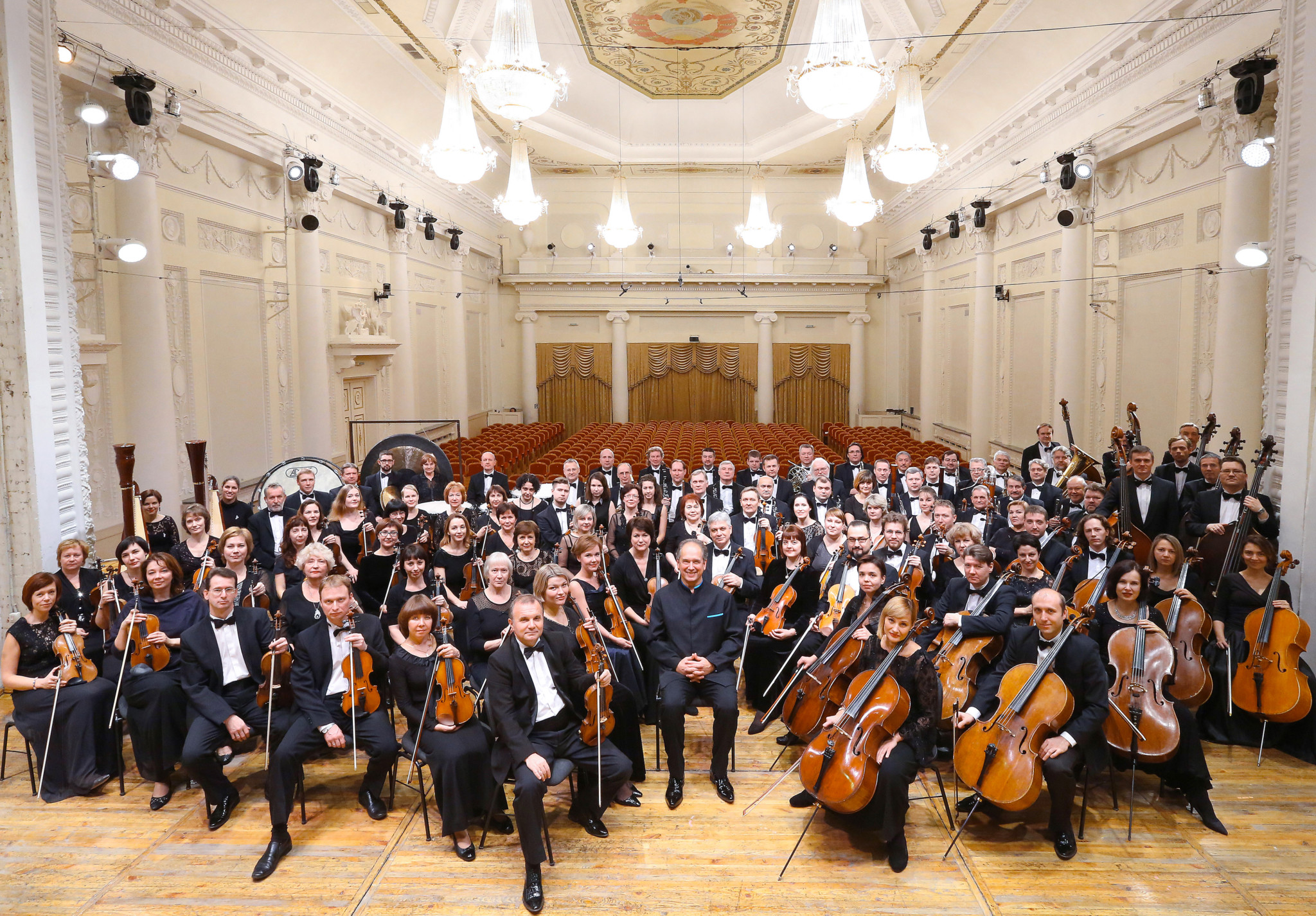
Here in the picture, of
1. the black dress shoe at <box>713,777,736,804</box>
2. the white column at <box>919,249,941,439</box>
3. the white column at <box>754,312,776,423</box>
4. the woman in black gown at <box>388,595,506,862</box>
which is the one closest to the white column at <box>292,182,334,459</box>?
the woman in black gown at <box>388,595,506,862</box>

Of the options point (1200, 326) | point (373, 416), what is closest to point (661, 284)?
point (373, 416)

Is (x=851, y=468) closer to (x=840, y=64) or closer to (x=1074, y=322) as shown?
(x=1074, y=322)

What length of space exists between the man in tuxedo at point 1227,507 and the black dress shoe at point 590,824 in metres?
4.53

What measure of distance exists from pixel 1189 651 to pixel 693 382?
16.8 meters

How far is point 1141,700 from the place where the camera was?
13.7 feet

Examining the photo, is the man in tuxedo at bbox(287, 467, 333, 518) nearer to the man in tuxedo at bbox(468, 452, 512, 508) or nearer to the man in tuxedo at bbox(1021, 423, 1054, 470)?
the man in tuxedo at bbox(468, 452, 512, 508)

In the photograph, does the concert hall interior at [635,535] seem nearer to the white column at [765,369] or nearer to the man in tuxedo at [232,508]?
the man in tuxedo at [232,508]

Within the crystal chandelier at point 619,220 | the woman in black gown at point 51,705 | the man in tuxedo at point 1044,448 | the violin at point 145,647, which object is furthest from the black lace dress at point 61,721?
the crystal chandelier at point 619,220

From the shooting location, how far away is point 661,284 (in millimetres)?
20219

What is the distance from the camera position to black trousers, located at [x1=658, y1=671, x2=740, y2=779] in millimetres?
4375

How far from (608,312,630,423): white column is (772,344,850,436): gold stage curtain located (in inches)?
146

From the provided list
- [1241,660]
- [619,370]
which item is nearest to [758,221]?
[619,370]

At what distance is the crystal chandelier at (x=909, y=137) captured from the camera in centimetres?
830

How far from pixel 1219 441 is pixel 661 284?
47.2ft
